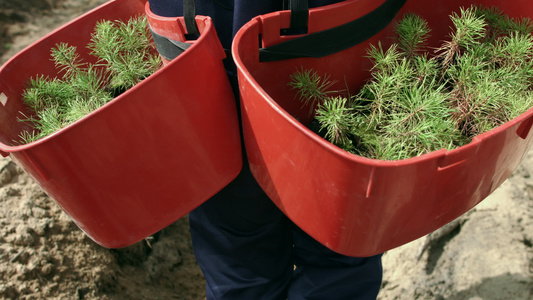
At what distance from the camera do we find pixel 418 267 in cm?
164

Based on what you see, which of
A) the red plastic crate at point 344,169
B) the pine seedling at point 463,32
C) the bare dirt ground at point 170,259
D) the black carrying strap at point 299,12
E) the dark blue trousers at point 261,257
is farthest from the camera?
the bare dirt ground at point 170,259

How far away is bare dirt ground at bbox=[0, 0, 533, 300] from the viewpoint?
57.4 inches

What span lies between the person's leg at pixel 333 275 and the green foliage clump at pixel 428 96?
370mm

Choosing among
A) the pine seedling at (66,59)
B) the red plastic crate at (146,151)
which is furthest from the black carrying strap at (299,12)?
the pine seedling at (66,59)

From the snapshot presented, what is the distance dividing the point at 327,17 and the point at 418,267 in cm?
111

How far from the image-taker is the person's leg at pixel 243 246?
113 cm

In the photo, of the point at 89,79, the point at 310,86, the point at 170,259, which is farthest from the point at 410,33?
the point at 170,259

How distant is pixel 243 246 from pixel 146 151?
1.50 ft

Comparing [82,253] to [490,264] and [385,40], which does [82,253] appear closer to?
[385,40]

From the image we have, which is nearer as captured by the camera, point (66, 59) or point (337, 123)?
point (337, 123)

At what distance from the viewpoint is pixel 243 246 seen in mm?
1181

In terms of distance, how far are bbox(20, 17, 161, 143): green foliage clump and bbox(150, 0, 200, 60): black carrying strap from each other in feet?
0.36

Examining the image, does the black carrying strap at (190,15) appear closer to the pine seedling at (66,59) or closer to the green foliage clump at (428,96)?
the green foliage clump at (428,96)

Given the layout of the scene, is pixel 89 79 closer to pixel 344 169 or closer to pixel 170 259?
pixel 344 169
